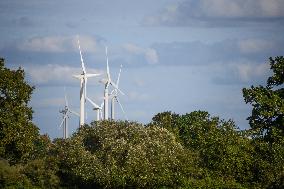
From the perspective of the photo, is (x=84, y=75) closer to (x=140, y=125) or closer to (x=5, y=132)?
(x=140, y=125)

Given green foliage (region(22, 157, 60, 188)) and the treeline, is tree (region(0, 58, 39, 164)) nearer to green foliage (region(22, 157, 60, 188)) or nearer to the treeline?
the treeline

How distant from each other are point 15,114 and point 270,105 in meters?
24.1

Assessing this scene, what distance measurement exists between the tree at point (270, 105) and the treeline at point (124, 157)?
8354 mm

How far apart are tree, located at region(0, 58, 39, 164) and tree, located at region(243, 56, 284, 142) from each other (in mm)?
21144

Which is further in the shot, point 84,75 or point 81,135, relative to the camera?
point 84,75

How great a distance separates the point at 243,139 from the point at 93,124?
1588 centimetres

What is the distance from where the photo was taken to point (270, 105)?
54219 millimetres

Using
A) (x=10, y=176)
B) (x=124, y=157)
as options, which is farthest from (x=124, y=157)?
(x=10, y=176)

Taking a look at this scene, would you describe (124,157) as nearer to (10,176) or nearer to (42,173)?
(42,173)

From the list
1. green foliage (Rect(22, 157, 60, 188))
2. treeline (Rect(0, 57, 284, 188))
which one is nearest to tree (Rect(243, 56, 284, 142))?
treeline (Rect(0, 57, 284, 188))

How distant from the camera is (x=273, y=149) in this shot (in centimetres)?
6538

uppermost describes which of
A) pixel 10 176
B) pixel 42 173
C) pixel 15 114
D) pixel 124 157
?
pixel 15 114

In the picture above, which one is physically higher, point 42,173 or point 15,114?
point 15,114

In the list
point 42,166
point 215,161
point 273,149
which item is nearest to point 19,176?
A: point 42,166
